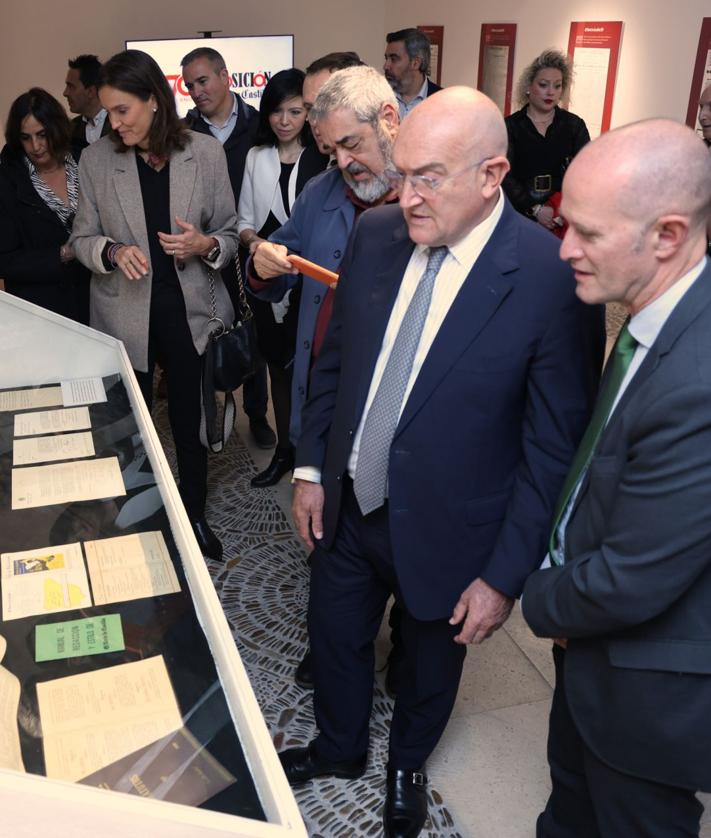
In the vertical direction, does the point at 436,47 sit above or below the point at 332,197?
above

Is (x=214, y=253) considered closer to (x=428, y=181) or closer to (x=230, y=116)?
(x=428, y=181)

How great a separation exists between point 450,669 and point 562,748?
36 cm

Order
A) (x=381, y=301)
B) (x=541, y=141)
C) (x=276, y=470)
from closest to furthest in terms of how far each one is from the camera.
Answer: (x=381, y=301)
(x=276, y=470)
(x=541, y=141)

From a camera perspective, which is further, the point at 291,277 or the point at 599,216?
the point at 291,277

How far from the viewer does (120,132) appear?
2.79m

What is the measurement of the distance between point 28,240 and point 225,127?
1674 millimetres

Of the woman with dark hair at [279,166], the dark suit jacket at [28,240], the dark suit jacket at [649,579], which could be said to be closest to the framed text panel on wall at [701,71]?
the woman with dark hair at [279,166]

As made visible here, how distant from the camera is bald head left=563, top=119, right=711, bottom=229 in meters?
1.27

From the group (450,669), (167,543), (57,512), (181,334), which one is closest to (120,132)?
(181,334)

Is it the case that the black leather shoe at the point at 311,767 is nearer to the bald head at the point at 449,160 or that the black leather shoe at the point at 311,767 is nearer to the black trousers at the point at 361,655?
the black trousers at the point at 361,655

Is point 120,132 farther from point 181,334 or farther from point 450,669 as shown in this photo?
point 450,669

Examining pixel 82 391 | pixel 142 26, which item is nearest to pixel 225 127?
pixel 82 391

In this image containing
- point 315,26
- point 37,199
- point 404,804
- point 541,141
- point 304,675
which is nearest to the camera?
point 404,804

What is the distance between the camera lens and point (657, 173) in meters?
1.27
